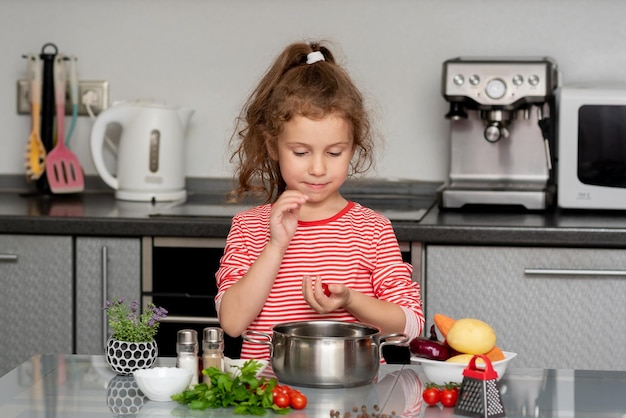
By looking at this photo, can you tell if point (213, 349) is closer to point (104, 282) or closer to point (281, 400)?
point (281, 400)

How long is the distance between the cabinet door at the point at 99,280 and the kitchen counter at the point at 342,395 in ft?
3.09

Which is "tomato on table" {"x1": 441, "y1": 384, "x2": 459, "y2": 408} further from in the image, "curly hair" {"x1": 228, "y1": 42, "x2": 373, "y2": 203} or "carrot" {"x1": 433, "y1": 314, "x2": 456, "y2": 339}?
"curly hair" {"x1": 228, "y1": 42, "x2": 373, "y2": 203}

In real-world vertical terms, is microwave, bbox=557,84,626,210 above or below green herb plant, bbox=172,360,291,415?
above

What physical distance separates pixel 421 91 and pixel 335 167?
54.0 inches

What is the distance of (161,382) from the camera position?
123 cm

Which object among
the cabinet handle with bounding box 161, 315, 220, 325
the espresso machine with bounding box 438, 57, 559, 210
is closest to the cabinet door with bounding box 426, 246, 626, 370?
the espresso machine with bounding box 438, 57, 559, 210

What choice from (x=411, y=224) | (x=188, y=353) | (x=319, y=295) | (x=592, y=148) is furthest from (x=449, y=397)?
(x=592, y=148)

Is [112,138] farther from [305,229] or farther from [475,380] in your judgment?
[475,380]

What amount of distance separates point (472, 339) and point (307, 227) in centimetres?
45

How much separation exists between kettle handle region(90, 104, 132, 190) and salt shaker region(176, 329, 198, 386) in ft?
4.87

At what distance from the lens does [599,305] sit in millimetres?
2275

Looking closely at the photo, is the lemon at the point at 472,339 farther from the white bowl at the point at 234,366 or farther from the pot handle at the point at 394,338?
the white bowl at the point at 234,366

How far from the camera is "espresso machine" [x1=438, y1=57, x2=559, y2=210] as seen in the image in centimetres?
251

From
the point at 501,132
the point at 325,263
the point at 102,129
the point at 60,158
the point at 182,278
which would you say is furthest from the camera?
the point at 60,158
